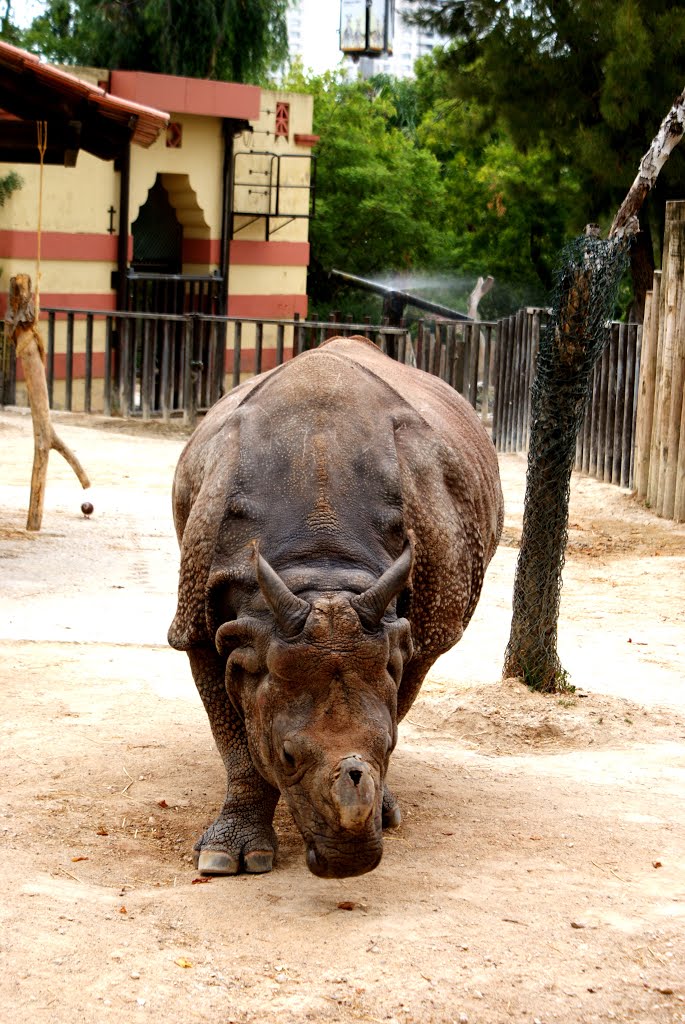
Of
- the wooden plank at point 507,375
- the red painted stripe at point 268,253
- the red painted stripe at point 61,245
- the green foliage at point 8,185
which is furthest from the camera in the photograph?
the red painted stripe at point 268,253

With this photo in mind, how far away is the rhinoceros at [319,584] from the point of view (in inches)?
169

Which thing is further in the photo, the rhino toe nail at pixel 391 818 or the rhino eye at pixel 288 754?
the rhino toe nail at pixel 391 818

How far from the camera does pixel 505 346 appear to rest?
1748 cm

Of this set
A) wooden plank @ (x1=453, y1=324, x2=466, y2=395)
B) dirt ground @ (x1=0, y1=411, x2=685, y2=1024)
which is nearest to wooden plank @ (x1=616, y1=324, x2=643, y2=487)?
wooden plank @ (x1=453, y1=324, x2=466, y2=395)

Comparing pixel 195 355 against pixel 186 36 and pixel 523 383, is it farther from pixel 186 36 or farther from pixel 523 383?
pixel 186 36

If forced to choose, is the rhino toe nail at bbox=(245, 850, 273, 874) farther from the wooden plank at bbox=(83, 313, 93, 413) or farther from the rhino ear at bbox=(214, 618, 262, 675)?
the wooden plank at bbox=(83, 313, 93, 413)

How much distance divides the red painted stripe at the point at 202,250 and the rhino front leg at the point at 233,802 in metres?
18.5

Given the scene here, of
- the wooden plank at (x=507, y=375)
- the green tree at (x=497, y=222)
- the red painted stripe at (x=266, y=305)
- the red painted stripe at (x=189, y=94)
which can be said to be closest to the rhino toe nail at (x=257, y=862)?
the wooden plank at (x=507, y=375)

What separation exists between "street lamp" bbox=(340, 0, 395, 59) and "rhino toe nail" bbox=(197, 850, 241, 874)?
19.4m

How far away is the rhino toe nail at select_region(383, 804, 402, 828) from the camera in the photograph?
17.7 ft

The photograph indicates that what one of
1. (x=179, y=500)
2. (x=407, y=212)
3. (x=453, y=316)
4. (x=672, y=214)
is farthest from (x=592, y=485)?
(x=407, y=212)

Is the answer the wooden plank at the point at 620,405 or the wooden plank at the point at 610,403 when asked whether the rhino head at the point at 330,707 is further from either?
the wooden plank at the point at 610,403

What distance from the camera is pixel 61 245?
20.7 metres

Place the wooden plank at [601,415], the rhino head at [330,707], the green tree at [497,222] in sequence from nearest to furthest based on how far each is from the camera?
1. the rhino head at [330,707]
2. the wooden plank at [601,415]
3. the green tree at [497,222]
